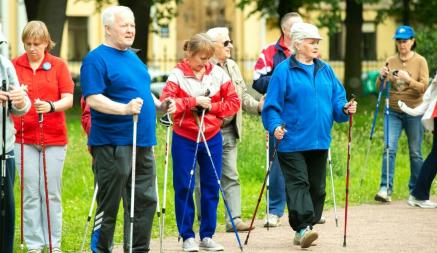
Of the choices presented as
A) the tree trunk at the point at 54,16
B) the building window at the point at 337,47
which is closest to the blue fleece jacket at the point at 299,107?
the tree trunk at the point at 54,16

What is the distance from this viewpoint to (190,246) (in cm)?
1088

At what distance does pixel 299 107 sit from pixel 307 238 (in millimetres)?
1147

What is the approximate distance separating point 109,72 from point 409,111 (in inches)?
220

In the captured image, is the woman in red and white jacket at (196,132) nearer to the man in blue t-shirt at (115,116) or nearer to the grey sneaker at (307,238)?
the grey sneaker at (307,238)

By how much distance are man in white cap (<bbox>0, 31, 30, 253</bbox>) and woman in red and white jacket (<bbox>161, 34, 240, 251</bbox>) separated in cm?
205

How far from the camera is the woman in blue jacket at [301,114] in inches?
431

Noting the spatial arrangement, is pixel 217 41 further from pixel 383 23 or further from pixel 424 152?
pixel 383 23

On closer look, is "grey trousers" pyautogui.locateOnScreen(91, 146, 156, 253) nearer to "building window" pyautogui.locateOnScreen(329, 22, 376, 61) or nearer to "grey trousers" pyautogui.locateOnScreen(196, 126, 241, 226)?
"grey trousers" pyautogui.locateOnScreen(196, 126, 241, 226)

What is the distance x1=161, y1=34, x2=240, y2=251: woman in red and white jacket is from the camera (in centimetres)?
1088

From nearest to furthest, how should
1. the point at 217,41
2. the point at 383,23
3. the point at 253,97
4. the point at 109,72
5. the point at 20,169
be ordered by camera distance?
the point at 109,72
the point at 20,169
the point at 217,41
the point at 253,97
the point at 383,23

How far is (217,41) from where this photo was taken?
40.0ft

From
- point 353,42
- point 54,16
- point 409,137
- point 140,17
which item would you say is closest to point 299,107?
point 409,137

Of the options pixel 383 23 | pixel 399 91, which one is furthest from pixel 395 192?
pixel 383 23

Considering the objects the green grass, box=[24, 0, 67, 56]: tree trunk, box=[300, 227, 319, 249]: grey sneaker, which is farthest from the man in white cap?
box=[24, 0, 67, 56]: tree trunk
